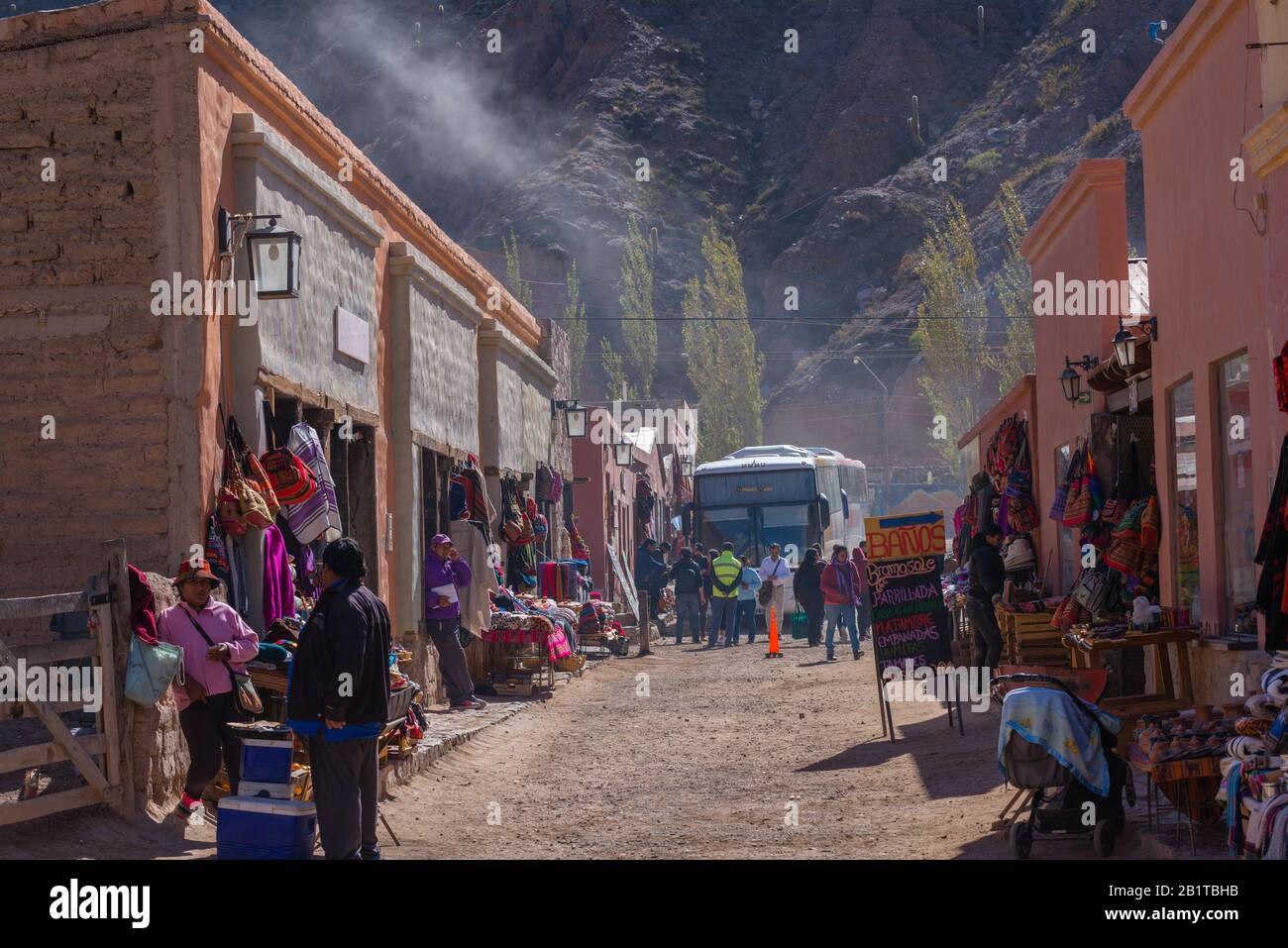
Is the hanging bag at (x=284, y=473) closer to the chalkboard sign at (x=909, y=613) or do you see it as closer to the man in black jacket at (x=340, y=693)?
the man in black jacket at (x=340, y=693)

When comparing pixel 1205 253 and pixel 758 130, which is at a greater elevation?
pixel 758 130

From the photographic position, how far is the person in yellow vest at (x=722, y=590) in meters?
27.8

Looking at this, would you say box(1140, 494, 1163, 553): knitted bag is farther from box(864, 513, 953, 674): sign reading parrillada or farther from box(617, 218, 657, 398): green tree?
box(617, 218, 657, 398): green tree

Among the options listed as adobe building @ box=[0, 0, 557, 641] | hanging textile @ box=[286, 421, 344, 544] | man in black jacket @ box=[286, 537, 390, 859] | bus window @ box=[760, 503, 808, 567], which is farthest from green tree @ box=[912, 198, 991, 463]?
man in black jacket @ box=[286, 537, 390, 859]

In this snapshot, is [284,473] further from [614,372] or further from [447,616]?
[614,372]

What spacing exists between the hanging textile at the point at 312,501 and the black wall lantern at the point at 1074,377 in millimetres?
7676

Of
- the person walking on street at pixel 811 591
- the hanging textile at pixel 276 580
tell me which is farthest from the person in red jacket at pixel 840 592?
the hanging textile at pixel 276 580

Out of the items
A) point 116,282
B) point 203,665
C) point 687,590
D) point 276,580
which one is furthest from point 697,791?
point 687,590

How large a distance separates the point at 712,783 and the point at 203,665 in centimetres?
475

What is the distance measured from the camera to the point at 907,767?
12.8 meters

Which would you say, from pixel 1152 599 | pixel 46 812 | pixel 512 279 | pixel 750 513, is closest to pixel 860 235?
pixel 512 279

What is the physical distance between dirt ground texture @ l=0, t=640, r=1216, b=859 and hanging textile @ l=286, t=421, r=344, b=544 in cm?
205

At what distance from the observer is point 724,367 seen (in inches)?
2906

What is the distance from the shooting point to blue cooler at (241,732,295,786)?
7898mm
